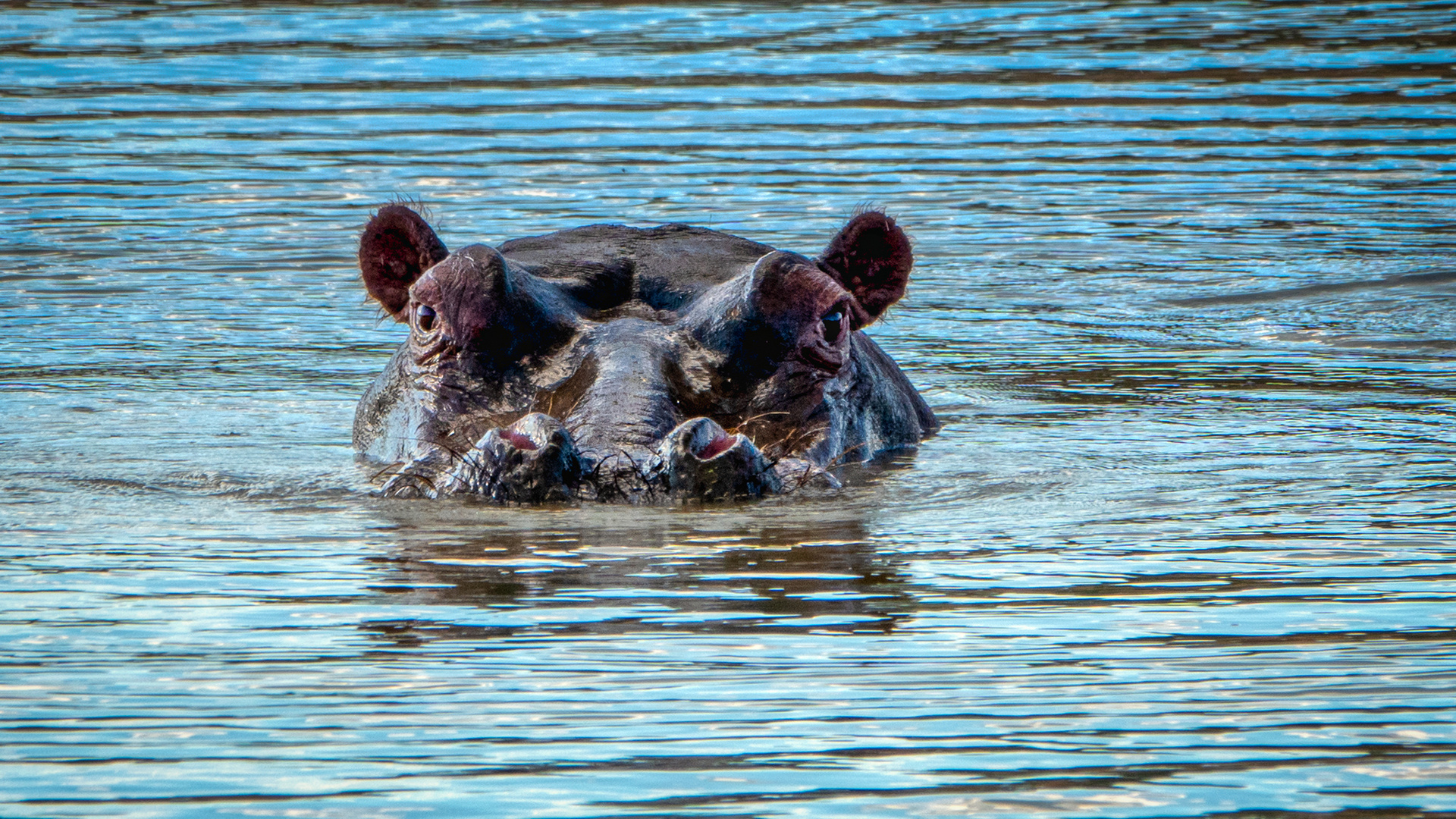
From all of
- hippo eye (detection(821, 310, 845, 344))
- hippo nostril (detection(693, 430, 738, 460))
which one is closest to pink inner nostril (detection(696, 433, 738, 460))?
hippo nostril (detection(693, 430, 738, 460))

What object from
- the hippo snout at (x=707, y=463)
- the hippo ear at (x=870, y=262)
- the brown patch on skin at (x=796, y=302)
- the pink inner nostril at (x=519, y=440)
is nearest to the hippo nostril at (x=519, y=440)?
the pink inner nostril at (x=519, y=440)

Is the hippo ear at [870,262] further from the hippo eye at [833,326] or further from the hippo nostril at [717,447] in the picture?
the hippo nostril at [717,447]

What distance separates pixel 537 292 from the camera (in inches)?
291

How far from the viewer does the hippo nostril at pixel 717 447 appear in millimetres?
6062

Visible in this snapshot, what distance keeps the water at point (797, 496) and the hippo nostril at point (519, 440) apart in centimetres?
21

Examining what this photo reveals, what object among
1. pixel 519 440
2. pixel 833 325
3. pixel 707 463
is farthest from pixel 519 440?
pixel 833 325

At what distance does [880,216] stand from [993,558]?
Answer: 2.72m

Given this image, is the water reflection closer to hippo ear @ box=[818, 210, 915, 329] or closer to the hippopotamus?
the hippopotamus

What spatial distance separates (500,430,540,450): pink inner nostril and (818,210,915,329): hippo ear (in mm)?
2252

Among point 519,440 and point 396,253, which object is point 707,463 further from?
point 396,253

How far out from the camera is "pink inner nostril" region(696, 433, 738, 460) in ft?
19.9

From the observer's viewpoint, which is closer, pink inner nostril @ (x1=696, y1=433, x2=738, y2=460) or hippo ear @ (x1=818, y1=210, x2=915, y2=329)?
pink inner nostril @ (x1=696, y1=433, x2=738, y2=460)

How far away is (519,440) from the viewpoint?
6.13 metres

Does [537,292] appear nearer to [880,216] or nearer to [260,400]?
[880,216]
